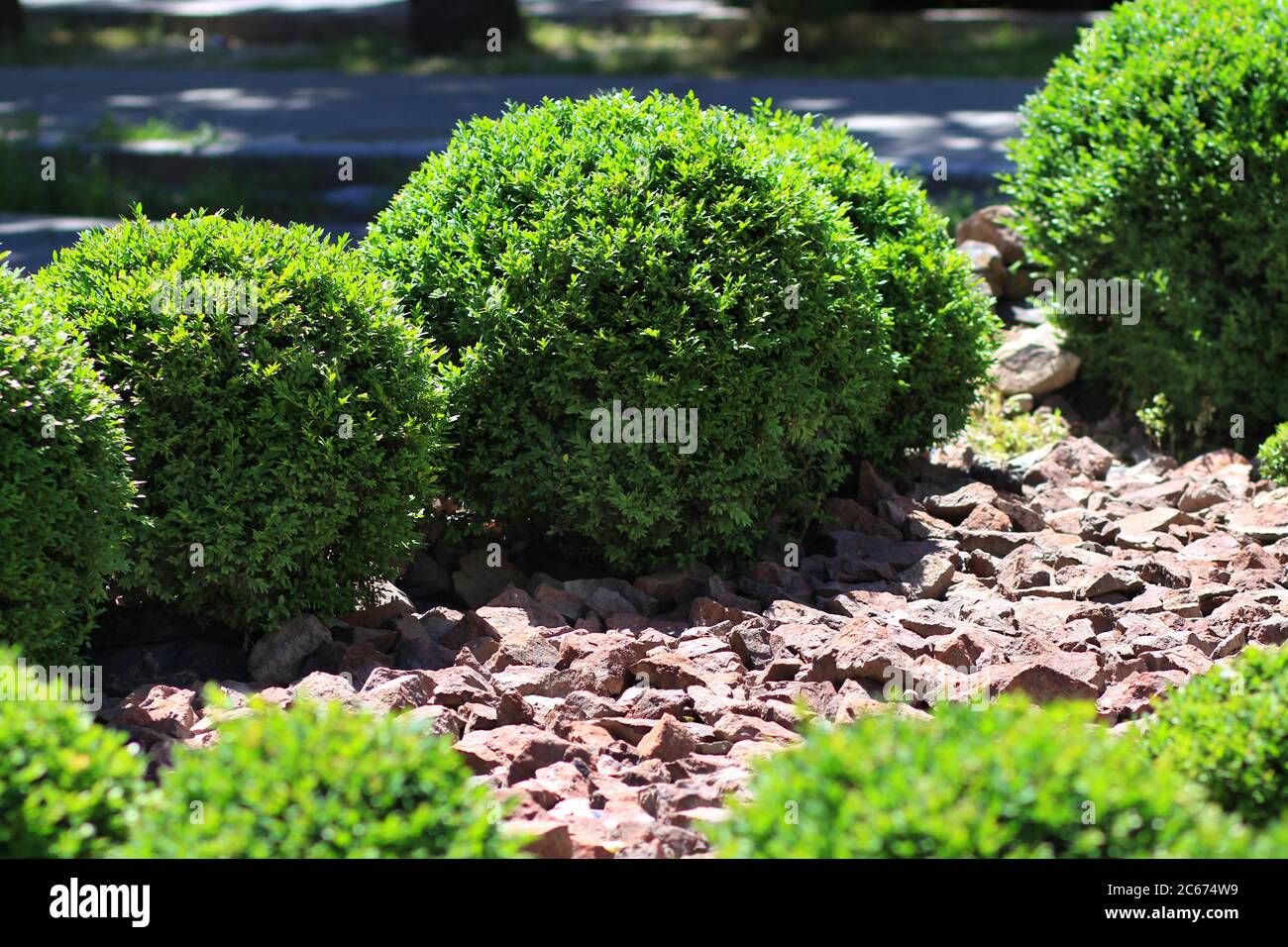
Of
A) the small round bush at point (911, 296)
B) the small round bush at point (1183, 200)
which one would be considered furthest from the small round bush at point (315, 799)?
the small round bush at point (1183, 200)

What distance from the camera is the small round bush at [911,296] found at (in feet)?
20.9

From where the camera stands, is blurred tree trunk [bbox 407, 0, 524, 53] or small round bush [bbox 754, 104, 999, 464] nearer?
small round bush [bbox 754, 104, 999, 464]

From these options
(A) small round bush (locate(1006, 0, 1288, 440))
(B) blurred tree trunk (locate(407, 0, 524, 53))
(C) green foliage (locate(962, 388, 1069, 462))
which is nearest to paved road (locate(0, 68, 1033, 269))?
(B) blurred tree trunk (locate(407, 0, 524, 53))

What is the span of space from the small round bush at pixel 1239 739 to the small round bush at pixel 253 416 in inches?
96.6

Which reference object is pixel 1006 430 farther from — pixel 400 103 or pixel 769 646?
pixel 400 103

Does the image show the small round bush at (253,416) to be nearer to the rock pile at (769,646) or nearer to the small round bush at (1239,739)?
the rock pile at (769,646)

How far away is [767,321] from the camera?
214 inches

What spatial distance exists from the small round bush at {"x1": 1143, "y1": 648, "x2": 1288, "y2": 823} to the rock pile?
78cm

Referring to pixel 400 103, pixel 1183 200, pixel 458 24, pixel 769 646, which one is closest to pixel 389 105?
pixel 400 103

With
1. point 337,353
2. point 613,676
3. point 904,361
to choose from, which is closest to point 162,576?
point 337,353

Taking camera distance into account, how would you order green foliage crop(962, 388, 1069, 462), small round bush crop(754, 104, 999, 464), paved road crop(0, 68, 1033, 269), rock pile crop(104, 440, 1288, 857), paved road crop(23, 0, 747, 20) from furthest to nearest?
paved road crop(23, 0, 747, 20) < paved road crop(0, 68, 1033, 269) < green foliage crop(962, 388, 1069, 462) < small round bush crop(754, 104, 999, 464) < rock pile crop(104, 440, 1288, 857)

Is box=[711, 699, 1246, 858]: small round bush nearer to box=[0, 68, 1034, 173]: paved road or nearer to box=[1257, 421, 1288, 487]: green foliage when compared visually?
box=[1257, 421, 1288, 487]: green foliage

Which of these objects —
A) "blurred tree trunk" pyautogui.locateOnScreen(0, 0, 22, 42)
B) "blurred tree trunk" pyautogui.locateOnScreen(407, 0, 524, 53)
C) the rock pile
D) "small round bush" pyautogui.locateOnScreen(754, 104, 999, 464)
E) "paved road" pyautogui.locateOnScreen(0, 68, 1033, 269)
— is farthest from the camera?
"blurred tree trunk" pyautogui.locateOnScreen(0, 0, 22, 42)

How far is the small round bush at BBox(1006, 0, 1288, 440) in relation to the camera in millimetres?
6953
